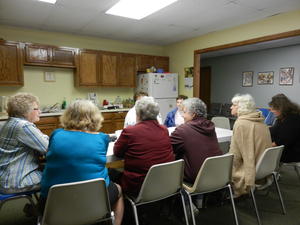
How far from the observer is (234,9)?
306 cm

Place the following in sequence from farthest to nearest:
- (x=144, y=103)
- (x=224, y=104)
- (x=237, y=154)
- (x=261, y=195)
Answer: (x=224, y=104) < (x=261, y=195) < (x=237, y=154) < (x=144, y=103)

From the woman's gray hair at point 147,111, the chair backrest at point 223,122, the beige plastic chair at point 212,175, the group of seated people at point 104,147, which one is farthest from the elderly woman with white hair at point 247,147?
the chair backrest at point 223,122

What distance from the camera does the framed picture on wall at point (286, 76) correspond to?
5.42m

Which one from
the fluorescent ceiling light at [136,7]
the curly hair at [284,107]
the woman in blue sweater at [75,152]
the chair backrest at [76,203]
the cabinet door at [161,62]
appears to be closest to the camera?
the chair backrest at [76,203]

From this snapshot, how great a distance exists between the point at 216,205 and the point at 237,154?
28.7 inches

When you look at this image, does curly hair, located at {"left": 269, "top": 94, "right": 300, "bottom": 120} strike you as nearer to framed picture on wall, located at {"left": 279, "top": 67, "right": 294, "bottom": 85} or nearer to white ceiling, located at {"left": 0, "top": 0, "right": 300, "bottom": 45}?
white ceiling, located at {"left": 0, "top": 0, "right": 300, "bottom": 45}

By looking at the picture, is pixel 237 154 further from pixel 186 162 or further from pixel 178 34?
pixel 178 34

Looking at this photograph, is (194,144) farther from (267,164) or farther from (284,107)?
(284,107)

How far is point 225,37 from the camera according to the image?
406 cm

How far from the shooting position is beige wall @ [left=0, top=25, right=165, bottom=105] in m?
4.00

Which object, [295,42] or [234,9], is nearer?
[234,9]

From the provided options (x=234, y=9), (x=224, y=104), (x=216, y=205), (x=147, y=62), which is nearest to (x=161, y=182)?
(x=216, y=205)

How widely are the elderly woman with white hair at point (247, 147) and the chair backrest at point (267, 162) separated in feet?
0.21

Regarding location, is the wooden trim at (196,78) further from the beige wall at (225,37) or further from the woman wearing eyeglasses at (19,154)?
the woman wearing eyeglasses at (19,154)
